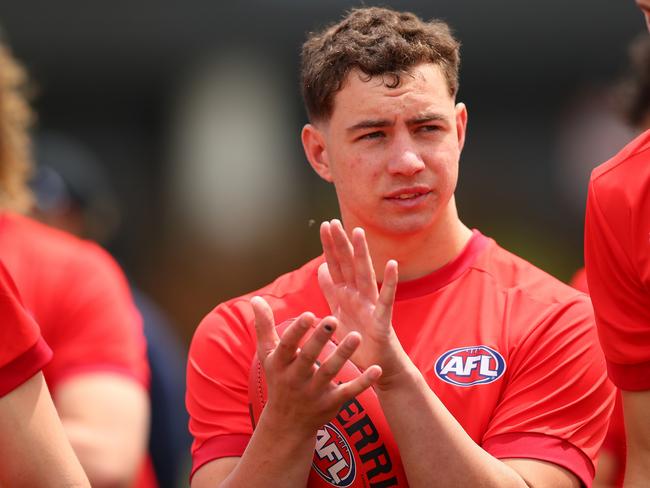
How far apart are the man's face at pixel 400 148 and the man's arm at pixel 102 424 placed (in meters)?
1.54

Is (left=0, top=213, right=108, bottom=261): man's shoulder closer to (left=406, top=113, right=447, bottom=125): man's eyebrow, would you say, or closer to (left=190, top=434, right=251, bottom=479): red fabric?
(left=190, top=434, right=251, bottom=479): red fabric

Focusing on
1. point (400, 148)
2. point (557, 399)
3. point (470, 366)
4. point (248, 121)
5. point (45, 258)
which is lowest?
point (557, 399)

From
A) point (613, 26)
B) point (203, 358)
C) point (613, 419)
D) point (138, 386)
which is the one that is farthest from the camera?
point (613, 26)

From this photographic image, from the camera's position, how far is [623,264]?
290cm

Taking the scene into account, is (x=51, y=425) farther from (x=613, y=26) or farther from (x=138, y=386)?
(x=613, y=26)

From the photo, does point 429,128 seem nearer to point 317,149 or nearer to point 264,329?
point 317,149

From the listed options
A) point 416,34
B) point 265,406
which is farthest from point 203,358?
point 416,34

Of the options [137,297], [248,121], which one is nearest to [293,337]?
[137,297]

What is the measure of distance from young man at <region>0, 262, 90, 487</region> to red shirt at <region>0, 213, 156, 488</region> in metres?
1.37

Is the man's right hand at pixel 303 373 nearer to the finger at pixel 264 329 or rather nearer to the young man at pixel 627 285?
the finger at pixel 264 329

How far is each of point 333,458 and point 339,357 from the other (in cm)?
42

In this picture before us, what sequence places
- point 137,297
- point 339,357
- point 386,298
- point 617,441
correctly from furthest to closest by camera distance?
point 137,297 → point 617,441 → point 386,298 → point 339,357

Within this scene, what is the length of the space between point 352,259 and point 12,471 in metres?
0.91

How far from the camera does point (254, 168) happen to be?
12.0 metres
